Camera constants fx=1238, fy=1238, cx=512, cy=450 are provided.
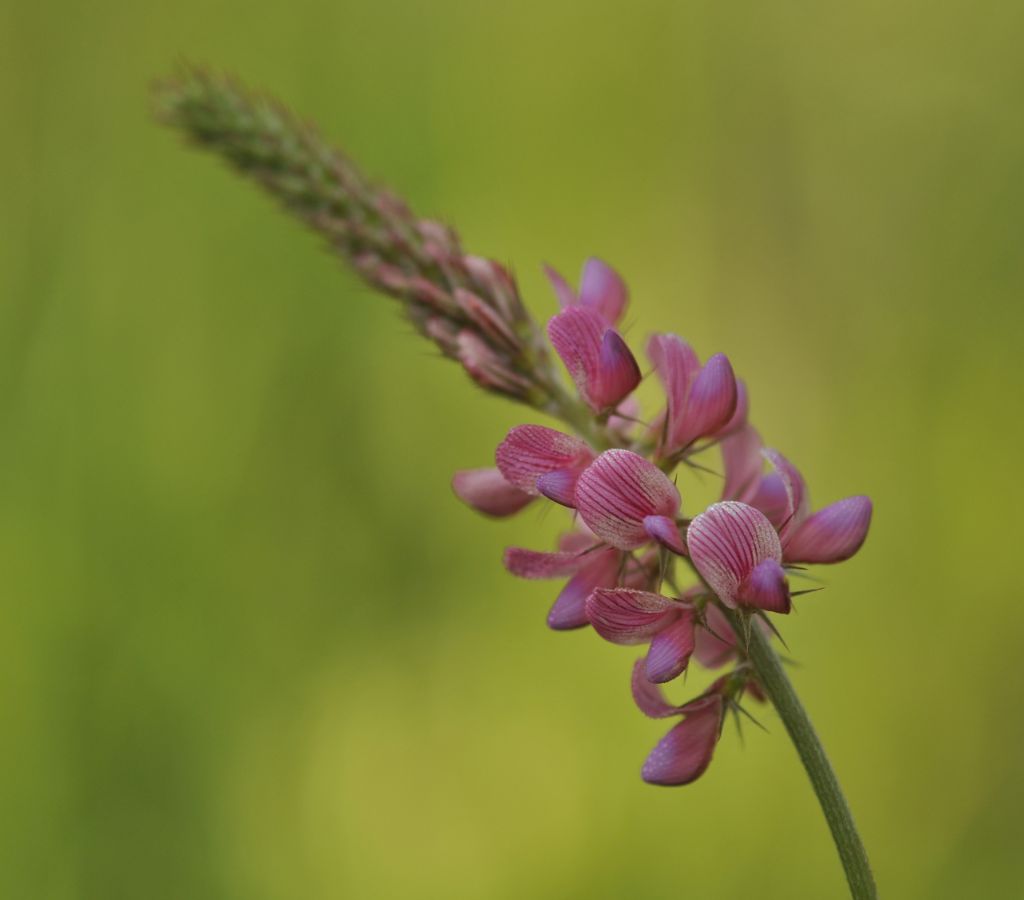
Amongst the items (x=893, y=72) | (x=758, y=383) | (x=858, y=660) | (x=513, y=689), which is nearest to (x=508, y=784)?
(x=513, y=689)

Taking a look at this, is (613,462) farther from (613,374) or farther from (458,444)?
(458,444)

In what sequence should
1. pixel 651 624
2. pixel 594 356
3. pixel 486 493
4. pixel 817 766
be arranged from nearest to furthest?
pixel 817 766 < pixel 651 624 < pixel 594 356 < pixel 486 493

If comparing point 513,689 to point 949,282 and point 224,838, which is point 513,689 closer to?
point 224,838

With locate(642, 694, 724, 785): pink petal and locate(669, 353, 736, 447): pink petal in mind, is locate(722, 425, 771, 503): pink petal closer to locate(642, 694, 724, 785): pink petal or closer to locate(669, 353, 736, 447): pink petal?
locate(669, 353, 736, 447): pink petal

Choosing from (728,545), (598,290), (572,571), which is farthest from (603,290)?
(728,545)

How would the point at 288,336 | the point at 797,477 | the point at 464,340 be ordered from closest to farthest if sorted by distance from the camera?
the point at 797,477 → the point at 464,340 → the point at 288,336
